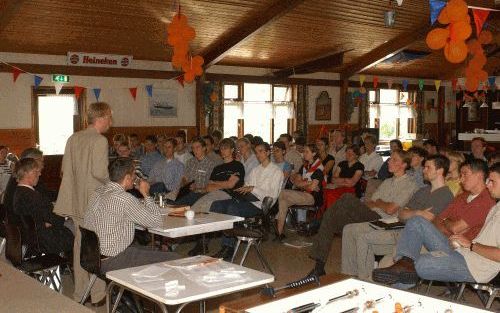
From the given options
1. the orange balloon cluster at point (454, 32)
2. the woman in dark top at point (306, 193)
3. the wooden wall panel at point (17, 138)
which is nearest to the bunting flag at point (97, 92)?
the wooden wall panel at point (17, 138)

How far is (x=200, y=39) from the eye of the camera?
1100cm

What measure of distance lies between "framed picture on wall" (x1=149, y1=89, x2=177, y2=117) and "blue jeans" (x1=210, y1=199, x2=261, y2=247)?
20.6ft

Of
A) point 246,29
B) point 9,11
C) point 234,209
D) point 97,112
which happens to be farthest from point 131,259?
point 246,29

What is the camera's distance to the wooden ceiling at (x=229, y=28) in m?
9.12

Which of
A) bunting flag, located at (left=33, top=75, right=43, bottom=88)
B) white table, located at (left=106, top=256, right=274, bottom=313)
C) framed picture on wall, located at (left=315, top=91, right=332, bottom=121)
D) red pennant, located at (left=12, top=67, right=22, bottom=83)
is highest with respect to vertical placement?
red pennant, located at (left=12, top=67, right=22, bottom=83)

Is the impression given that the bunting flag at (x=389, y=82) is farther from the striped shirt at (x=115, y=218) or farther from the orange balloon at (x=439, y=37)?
the striped shirt at (x=115, y=218)

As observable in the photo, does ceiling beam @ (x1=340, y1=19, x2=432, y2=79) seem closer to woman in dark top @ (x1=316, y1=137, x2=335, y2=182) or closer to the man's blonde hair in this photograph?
woman in dark top @ (x1=316, y1=137, x2=335, y2=182)

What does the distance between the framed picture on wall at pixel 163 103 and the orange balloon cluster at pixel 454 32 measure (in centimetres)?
752

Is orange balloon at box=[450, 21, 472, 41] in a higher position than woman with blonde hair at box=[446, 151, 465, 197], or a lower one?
higher

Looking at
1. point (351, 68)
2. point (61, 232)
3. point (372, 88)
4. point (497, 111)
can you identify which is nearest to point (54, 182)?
point (61, 232)

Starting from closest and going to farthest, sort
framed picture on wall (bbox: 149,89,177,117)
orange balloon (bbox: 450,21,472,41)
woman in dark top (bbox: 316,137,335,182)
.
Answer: orange balloon (bbox: 450,21,472,41) → woman in dark top (bbox: 316,137,335,182) → framed picture on wall (bbox: 149,89,177,117)

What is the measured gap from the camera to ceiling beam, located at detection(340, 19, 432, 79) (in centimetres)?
1204

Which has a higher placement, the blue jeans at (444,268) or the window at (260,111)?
the window at (260,111)

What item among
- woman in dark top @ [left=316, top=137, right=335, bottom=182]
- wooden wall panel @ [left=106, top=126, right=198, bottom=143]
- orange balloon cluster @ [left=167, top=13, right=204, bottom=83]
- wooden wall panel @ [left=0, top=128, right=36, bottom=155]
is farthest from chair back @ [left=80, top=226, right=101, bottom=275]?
wooden wall panel @ [left=106, top=126, right=198, bottom=143]
